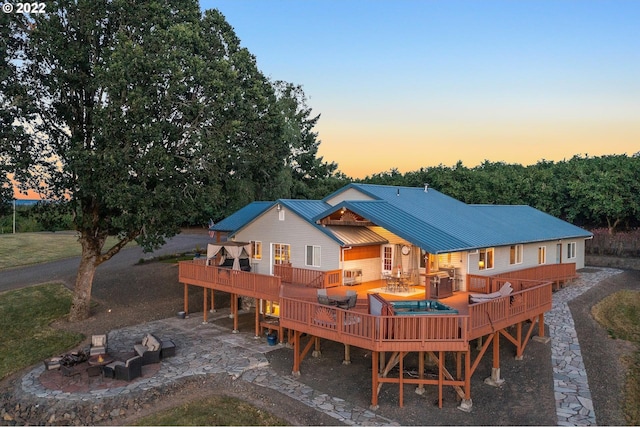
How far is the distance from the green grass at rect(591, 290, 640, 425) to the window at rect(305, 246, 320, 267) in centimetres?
1210

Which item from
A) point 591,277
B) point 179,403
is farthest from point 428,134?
point 179,403

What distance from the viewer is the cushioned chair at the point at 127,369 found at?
14.7 metres

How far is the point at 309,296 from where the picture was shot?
54.5 ft

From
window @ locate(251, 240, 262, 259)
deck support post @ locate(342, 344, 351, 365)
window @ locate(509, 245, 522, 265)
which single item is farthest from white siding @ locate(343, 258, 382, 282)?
window @ locate(509, 245, 522, 265)

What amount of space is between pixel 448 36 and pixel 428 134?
1409 cm

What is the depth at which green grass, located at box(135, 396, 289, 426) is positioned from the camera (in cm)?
1235

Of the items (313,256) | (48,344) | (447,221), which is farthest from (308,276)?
(48,344)

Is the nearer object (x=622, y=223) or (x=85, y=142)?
(x=85, y=142)

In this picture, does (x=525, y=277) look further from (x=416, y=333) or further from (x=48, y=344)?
(x=48, y=344)

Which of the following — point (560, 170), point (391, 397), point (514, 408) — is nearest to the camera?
point (514, 408)

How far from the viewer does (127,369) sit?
14641 mm

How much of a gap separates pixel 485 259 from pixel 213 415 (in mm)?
14142

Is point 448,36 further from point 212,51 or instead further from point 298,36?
point 212,51

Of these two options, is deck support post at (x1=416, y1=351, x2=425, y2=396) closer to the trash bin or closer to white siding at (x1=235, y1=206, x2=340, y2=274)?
white siding at (x1=235, y1=206, x2=340, y2=274)
